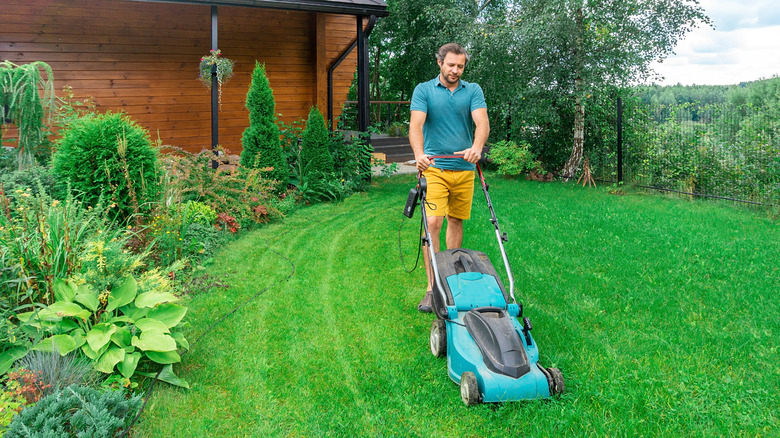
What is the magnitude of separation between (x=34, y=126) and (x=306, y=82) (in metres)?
7.19

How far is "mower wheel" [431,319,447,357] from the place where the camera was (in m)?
3.31

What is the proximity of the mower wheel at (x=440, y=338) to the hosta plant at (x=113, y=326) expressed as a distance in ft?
4.75

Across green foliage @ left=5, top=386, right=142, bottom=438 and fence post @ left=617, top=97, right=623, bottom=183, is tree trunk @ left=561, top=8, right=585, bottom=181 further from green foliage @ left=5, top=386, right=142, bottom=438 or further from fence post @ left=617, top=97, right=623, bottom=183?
green foliage @ left=5, top=386, right=142, bottom=438

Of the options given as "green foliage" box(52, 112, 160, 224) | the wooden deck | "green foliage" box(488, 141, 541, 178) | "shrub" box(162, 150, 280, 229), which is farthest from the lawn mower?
the wooden deck

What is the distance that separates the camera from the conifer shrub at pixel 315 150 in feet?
29.0

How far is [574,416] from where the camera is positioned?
2.71 metres

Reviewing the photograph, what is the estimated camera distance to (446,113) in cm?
402

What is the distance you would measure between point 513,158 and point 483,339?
28.5 feet

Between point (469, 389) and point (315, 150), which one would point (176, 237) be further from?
point (315, 150)

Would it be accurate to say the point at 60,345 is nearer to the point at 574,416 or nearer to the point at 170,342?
the point at 170,342

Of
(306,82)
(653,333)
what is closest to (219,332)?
(653,333)

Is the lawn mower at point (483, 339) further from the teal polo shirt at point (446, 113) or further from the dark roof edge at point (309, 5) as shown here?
the dark roof edge at point (309, 5)

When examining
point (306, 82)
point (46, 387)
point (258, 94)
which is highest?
point (306, 82)

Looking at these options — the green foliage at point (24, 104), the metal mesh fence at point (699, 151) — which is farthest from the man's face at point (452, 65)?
the metal mesh fence at point (699, 151)
